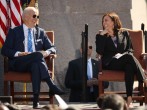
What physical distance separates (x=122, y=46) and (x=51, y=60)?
0.91 metres

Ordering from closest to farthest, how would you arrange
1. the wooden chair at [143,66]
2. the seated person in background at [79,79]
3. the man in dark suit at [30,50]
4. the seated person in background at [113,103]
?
1. the seated person in background at [113,103]
2. the man in dark suit at [30,50]
3. the wooden chair at [143,66]
4. the seated person in background at [79,79]

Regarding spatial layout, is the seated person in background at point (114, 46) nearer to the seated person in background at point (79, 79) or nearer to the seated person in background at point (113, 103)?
the seated person in background at point (79, 79)

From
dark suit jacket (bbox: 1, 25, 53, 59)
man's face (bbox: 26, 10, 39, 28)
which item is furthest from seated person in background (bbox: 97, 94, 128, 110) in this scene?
man's face (bbox: 26, 10, 39, 28)

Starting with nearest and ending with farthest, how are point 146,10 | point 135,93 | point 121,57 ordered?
1. point 121,57
2. point 135,93
3. point 146,10

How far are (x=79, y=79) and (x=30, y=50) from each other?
3.58 ft

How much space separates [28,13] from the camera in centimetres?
905

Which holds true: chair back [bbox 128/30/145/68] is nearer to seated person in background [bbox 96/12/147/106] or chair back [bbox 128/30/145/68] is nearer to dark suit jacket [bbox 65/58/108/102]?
seated person in background [bbox 96/12/147/106]

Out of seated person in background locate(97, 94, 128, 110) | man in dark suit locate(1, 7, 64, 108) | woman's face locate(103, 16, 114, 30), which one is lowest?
seated person in background locate(97, 94, 128, 110)

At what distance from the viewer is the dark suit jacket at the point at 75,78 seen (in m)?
9.80

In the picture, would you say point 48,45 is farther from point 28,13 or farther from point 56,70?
point 56,70

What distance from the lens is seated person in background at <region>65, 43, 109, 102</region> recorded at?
382 inches

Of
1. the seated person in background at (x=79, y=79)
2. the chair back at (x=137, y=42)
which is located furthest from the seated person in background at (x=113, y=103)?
the seated person in background at (x=79, y=79)

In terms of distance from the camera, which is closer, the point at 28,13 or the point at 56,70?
the point at 28,13

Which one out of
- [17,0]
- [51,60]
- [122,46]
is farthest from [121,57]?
[17,0]
